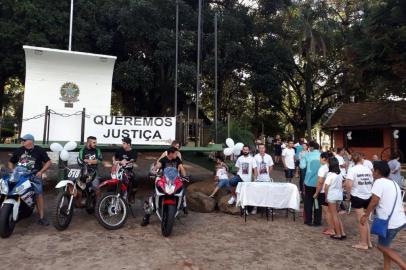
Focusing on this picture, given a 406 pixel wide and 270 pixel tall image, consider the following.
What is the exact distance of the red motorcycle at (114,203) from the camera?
23.6ft

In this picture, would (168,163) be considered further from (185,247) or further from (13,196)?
(13,196)

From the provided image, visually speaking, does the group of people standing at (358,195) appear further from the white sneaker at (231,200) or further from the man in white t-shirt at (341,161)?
the white sneaker at (231,200)

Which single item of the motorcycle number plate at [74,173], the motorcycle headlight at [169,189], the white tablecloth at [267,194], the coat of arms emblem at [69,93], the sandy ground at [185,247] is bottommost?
the sandy ground at [185,247]

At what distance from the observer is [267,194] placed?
8.38 m

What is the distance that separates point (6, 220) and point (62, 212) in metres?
0.92

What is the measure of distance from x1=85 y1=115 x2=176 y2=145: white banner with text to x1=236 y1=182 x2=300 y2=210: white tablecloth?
3.35m

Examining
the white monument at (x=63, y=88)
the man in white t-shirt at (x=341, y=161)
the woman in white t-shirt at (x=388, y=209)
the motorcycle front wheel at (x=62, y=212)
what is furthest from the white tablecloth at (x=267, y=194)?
the white monument at (x=63, y=88)

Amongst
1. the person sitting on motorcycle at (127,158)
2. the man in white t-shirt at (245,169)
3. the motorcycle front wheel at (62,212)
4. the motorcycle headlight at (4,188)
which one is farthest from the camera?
the man in white t-shirt at (245,169)

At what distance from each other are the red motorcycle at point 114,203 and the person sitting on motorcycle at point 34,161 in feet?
3.62

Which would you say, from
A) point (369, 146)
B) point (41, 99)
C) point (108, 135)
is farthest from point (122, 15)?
point (369, 146)

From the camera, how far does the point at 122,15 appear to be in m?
17.5

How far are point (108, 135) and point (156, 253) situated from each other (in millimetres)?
5287

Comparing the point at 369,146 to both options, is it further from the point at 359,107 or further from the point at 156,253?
the point at 156,253

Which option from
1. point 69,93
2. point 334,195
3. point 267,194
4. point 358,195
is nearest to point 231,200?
point 267,194
